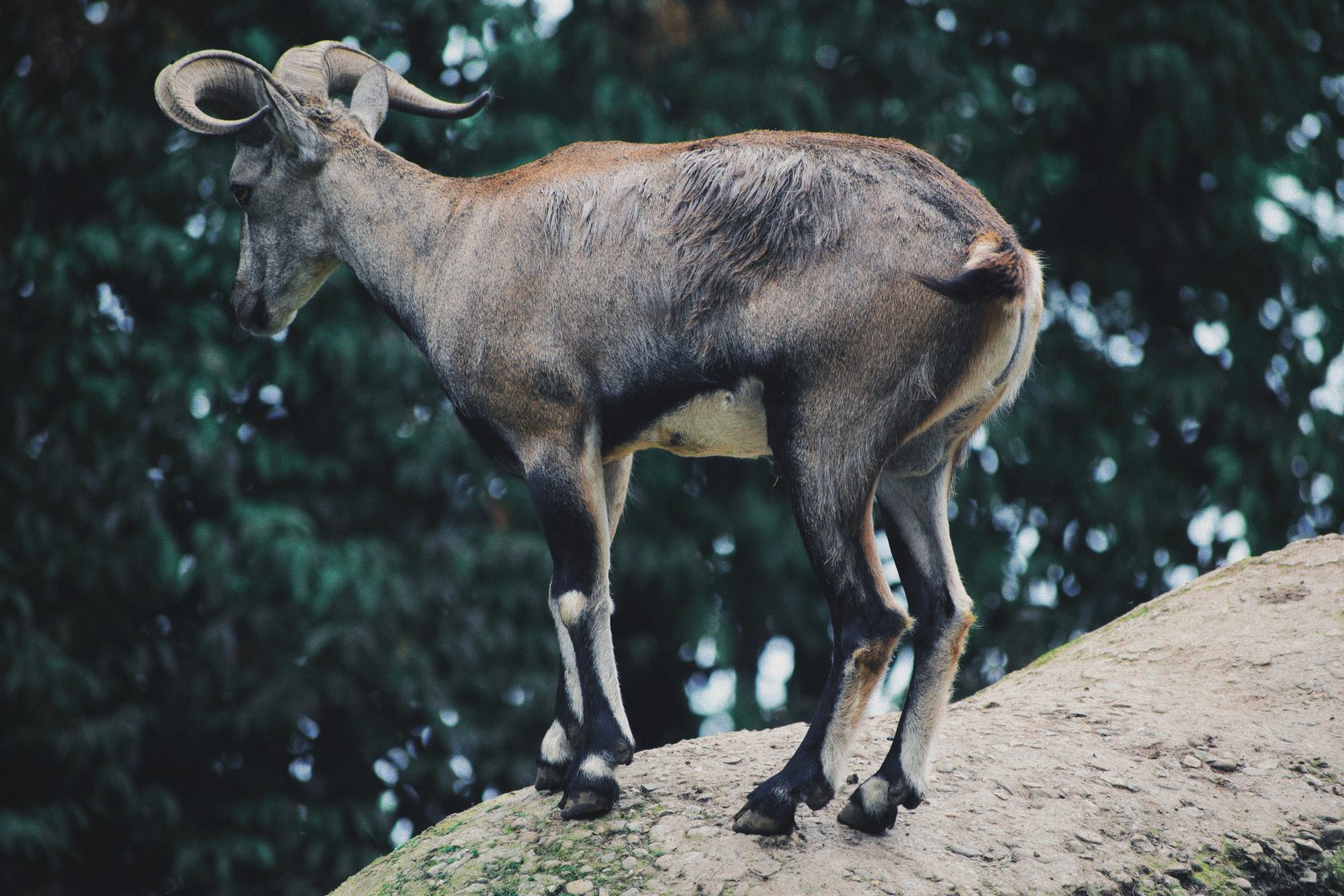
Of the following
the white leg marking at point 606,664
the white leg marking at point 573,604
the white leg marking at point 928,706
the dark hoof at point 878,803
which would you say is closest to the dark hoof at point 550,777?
the white leg marking at point 606,664

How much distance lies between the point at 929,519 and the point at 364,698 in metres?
7.30

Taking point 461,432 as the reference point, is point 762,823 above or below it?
above

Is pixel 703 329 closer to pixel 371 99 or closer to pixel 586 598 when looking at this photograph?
pixel 586 598

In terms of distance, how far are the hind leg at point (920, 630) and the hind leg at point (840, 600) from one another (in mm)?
324

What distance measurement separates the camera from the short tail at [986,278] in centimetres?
561

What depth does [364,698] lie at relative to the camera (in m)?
12.6

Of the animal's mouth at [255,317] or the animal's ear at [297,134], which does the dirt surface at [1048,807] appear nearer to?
the animal's mouth at [255,317]

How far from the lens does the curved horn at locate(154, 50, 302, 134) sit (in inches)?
264

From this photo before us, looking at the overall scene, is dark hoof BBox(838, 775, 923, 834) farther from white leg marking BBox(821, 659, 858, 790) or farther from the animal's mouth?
the animal's mouth

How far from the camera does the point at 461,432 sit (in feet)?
40.9

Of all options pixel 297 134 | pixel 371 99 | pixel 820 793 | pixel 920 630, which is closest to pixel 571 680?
pixel 820 793

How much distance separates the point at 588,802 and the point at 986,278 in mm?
2713

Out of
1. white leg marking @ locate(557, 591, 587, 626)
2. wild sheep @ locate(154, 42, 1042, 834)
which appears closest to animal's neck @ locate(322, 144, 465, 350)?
wild sheep @ locate(154, 42, 1042, 834)

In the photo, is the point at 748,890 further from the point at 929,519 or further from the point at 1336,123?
the point at 1336,123
